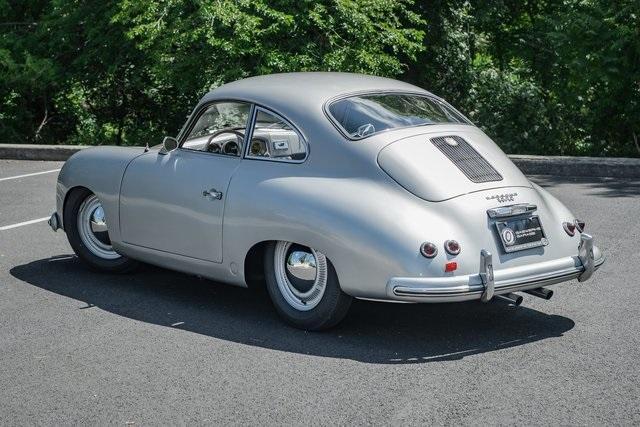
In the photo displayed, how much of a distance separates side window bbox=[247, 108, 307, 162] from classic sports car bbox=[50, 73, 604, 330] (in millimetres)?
10

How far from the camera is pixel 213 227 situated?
7465mm

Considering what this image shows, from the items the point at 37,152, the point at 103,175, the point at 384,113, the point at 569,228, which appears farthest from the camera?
the point at 37,152

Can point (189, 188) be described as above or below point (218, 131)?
below

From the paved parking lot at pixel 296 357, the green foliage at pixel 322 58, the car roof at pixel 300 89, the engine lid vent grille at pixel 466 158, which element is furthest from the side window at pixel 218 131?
the green foliage at pixel 322 58

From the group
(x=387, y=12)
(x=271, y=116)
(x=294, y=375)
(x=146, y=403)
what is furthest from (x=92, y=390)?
(x=387, y=12)

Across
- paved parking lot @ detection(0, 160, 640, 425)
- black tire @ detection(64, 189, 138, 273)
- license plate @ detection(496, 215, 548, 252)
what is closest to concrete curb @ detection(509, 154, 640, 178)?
paved parking lot @ detection(0, 160, 640, 425)

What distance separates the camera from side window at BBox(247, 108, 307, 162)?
7324 mm

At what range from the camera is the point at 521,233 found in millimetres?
6777

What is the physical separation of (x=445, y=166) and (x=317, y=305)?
121cm

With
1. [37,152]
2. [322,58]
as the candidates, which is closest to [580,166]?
[322,58]

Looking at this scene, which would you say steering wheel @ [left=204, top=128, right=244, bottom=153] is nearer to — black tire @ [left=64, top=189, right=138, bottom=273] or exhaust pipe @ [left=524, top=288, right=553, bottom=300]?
black tire @ [left=64, top=189, right=138, bottom=273]

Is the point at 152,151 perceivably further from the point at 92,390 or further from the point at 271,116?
the point at 92,390

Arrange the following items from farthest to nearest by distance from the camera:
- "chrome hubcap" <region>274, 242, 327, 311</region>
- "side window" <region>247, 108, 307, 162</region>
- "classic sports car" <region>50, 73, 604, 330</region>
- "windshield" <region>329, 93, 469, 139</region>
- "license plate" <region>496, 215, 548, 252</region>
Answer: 1. "side window" <region>247, 108, 307, 162</region>
2. "windshield" <region>329, 93, 469, 139</region>
3. "chrome hubcap" <region>274, 242, 327, 311</region>
4. "license plate" <region>496, 215, 548, 252</region>
5. "classic sports car" <region>50, 73, 604, 330</region>

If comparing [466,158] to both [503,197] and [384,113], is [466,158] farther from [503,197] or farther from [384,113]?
[384,113]
